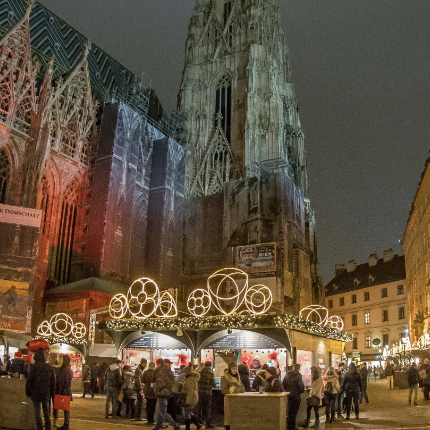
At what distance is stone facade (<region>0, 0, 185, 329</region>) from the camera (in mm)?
27797

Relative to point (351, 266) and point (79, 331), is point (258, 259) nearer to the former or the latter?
point (79, 331)

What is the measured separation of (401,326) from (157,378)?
149 feet

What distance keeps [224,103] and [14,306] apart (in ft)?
82.4

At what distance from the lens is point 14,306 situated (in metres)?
24.5

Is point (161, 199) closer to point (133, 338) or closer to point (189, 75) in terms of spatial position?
point (189, 75)

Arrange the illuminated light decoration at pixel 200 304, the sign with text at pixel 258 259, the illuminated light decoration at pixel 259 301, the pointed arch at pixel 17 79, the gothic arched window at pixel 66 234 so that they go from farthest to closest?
the sign with text at pixel 258 259, the gothic arched window at pixel 66 234, the pointed arch at pixel 17 79, the illuminated light decoration at pixel 200 304, the illuminated light decoration at pixel 259 301

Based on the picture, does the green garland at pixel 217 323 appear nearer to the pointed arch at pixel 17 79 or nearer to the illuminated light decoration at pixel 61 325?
the illuminated light decoration at pixel 61 325

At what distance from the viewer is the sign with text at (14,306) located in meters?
24.2

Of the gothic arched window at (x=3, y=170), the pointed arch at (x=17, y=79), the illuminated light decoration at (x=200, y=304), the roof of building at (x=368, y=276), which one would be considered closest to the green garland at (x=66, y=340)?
the illuminated light decoration at (x=200, y=304)

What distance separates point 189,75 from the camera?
43.8 meters

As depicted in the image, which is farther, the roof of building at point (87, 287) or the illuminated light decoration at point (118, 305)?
the roof of building at point (87, 287)

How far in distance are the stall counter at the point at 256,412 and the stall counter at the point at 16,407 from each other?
367 centimetres

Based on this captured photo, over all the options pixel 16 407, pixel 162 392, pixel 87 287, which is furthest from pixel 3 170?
pixel 162 392

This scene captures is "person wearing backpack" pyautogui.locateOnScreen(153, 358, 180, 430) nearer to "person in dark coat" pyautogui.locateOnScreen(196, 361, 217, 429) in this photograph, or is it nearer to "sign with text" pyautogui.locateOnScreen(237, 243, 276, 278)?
"person in dark coat" pyautogui.locateOnScreen(196, 361, 217, 429)
